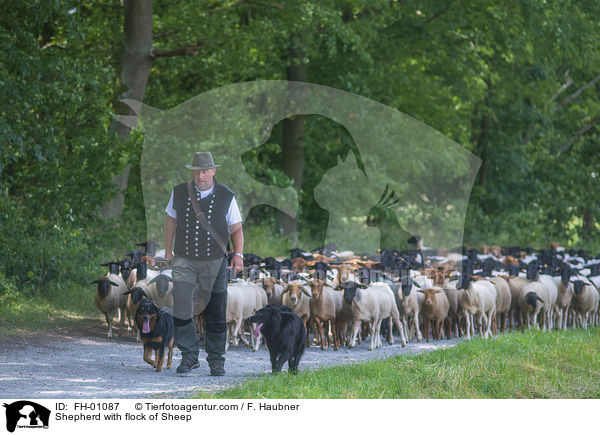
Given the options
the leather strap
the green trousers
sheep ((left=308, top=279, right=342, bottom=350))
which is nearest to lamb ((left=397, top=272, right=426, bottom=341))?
sheep ((left=308, top=279, right=342, bottom=350))

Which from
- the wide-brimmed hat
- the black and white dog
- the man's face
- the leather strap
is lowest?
the black and white dog

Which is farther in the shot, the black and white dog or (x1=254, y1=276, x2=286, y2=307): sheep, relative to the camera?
(x1=254, y1=276, x2=286, y2=307): sheep

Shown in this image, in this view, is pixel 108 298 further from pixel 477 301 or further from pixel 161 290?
pixel 477 301

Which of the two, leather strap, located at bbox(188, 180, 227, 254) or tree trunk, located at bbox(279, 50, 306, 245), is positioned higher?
tree trunk, located at bbox(279, 50, 306, 245)

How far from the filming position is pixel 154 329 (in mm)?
9398

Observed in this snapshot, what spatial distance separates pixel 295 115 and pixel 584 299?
37.8 feet

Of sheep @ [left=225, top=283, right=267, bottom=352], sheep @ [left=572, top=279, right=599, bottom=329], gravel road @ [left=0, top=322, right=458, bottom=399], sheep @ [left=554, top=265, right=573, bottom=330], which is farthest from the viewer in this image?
sheep @ [left=554, top=265, right=573, bottom=330]

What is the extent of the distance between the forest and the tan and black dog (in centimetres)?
473

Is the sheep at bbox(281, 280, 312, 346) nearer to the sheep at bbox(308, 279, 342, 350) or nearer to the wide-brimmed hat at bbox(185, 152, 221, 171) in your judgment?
the sheep at bbox(308, 279, 342, 350)

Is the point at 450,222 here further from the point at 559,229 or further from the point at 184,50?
the point at 184,50

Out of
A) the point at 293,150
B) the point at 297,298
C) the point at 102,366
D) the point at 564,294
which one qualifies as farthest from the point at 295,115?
the point at 102,366

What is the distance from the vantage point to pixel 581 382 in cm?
897

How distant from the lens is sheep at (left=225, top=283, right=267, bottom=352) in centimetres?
1204
